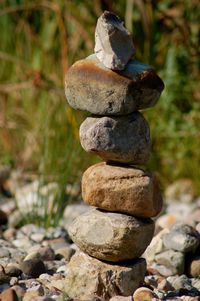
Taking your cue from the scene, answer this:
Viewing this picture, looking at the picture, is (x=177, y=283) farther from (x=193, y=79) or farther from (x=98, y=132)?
(x=193, y=79)

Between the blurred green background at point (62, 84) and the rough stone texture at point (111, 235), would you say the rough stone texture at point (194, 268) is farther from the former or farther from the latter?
the blurred green background at point (62, 84)

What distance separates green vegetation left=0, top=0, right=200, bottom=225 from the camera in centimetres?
620

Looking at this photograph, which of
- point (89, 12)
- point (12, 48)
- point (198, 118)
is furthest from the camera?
point (12, 48)

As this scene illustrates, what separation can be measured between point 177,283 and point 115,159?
28.8 inches

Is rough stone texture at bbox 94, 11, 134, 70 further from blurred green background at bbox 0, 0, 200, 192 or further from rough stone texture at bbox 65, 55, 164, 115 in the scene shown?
blurred green background at bbox 0, 0, 200, 192

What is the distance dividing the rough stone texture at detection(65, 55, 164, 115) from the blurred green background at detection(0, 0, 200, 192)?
2182mm

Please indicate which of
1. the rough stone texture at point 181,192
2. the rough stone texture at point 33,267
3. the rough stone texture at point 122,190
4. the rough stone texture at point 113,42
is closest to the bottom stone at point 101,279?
the rough stone texture at point 122,190

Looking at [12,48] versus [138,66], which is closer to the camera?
[138,66]

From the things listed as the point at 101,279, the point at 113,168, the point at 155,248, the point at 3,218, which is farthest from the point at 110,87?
the point at 3,218

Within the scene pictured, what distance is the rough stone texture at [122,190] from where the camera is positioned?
338cm

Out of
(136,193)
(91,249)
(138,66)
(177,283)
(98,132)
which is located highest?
(138,66)

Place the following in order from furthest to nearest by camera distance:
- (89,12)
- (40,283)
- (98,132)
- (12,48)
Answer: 1. (12,48)
2. (89,12)
3. (40,283)
4. (98,132)

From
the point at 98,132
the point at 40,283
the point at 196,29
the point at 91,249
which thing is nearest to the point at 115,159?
the point at 98,132

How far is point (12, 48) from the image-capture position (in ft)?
24.8
